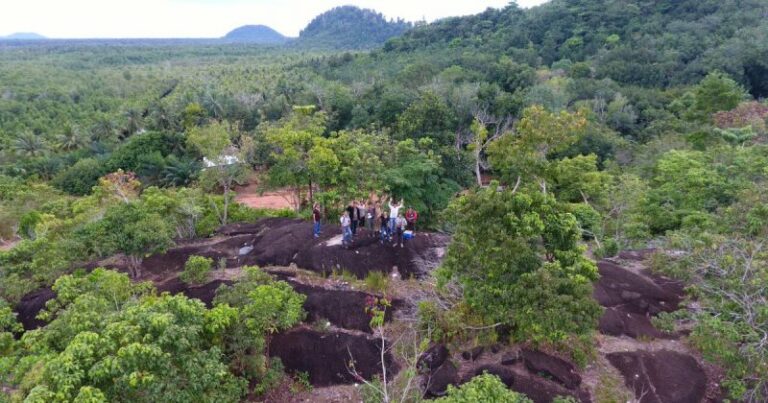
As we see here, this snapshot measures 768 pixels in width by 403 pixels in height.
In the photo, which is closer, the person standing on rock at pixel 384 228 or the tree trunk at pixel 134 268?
the person standing on rock at pixel 384 228

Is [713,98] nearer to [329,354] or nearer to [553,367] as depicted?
[553,367]

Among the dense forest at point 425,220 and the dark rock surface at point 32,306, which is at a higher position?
the dense forest at point 425,220

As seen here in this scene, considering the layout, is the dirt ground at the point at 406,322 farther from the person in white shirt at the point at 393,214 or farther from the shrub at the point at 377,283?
the person in white shirt at the point at 393,214

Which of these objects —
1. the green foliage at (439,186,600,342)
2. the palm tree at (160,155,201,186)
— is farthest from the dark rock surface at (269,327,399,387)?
the palm tree at (160,155,201,186)

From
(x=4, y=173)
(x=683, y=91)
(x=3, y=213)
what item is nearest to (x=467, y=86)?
(x=683, y=91)

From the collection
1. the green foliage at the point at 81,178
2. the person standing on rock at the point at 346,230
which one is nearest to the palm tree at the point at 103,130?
the green foliage at the point at 81,178

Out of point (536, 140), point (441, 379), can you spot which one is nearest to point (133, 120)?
point (536, 140)

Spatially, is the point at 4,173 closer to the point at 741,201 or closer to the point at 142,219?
the point at 142,219
